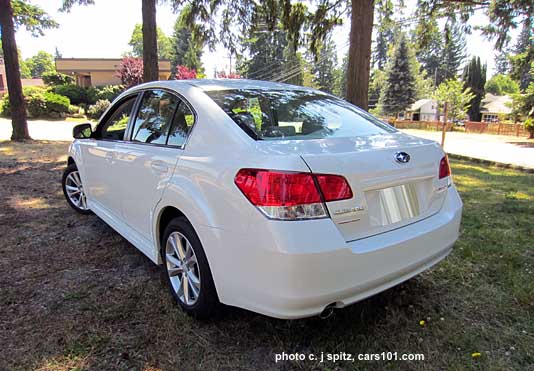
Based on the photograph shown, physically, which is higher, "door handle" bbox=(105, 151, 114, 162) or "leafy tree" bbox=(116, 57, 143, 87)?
"leafy tree" bbox=(116, 57, 143, 87)

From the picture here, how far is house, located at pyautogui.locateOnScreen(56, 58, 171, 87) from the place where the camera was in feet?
110

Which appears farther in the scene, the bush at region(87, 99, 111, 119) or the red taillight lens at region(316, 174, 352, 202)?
the bush at region(87, 99, 111, 119)

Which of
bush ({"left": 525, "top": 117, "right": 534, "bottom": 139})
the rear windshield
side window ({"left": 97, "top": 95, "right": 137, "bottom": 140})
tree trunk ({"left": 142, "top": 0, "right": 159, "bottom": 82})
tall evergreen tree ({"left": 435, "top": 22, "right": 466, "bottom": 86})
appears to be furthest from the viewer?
tall evergreen tree ({"left": 435, "top": 22, "right": 466, "bottom": 86})

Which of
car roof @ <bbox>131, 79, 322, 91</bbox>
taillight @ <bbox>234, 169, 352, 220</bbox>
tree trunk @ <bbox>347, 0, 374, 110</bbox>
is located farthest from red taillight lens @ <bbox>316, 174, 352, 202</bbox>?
tree trunk @ <bbox>347, 0, 374, 110</bbox>

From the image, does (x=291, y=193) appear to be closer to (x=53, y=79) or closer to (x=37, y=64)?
(x=53, y=79)

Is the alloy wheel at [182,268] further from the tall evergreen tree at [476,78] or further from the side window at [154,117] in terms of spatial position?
the tall evergreen tree at [476,78]

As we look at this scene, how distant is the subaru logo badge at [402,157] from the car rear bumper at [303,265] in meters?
0.38

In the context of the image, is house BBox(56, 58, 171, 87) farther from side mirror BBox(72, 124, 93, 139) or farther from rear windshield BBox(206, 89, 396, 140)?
rear windshield BBox(206, 89, 396, 140)

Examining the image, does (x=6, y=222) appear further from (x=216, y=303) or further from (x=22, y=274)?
(x=216, y=303)

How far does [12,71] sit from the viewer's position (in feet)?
37.0

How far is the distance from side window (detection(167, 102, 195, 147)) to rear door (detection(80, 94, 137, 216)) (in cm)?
84

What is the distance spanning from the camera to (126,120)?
3.36m

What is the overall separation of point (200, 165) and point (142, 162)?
771 millimetres

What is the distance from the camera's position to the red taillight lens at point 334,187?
1.82 metres
